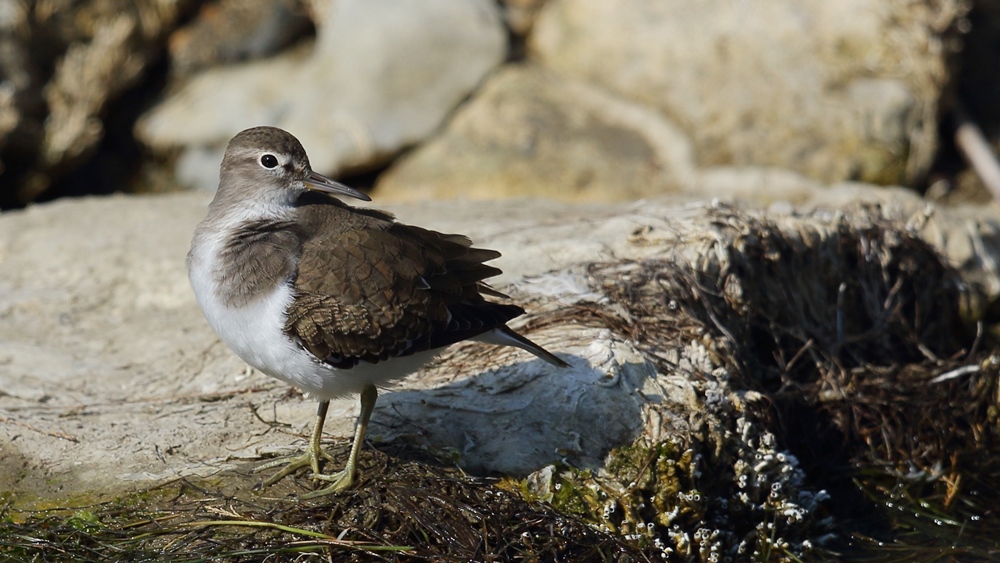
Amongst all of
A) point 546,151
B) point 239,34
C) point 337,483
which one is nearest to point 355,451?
point 337,483

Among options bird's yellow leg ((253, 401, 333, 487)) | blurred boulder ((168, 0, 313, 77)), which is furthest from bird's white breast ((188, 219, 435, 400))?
blurred boulder ((168, 0, 313, 77))

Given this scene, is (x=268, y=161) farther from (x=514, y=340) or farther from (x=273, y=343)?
(x=514, y=340)

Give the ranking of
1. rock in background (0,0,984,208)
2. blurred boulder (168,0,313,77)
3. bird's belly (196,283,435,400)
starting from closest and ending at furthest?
bird's belly (196,283,435,400) < rock in background (0,0,984,208) < blurred boulder (168,0,313,77)

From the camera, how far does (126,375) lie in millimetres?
6168

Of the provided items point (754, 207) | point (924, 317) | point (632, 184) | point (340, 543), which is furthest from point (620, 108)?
point (340, 543)

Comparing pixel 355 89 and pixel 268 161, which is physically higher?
pixel 355 89

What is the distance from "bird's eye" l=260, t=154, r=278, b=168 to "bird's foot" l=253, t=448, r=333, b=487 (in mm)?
1391

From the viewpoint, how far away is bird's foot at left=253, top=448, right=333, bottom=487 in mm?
5145

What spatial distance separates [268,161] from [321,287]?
0.81 m

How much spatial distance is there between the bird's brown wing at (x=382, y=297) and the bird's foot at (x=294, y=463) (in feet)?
2.09

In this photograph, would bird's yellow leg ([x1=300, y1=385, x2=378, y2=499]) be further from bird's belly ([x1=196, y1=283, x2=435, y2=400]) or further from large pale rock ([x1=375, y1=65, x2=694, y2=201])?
large pale rock ([x1=375, y1=65, x2=694, y2=201])

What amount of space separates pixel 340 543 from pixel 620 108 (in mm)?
6652

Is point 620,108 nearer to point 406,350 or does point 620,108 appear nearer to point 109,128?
point 109,128

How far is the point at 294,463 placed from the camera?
519 centimetres
